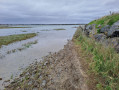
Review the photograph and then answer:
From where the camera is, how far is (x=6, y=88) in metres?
4.67

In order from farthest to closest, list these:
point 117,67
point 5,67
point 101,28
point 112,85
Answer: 1. point 101,28
2. point 5,67
3. point 117,67
4. point 112,85

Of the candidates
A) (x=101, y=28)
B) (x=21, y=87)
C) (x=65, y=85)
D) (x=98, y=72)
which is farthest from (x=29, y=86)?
(x=101, y=28)

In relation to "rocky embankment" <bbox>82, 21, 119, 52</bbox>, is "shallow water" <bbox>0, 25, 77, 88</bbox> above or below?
below

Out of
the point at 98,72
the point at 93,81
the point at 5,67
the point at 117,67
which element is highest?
the point at 117,67

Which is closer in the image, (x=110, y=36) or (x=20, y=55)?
(x=110, y=36)

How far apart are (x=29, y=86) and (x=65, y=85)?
195cm

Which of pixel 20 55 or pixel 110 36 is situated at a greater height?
pixel 110 36

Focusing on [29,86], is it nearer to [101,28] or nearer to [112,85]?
[112,85]

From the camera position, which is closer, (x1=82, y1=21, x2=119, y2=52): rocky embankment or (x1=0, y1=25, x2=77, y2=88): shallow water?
(x1=82, y1=21, x2=119, y2=52): rocky embankment

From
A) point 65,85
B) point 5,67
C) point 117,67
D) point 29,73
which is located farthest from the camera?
point 5,67

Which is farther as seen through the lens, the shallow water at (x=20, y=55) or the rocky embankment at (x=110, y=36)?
the shallow water at (x=20, y=55)

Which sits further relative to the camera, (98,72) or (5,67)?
(5,67)

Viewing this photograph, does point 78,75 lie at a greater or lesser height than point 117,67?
lesser

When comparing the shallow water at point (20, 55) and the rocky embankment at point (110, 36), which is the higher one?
the rocky embankment at point (110, 36)
